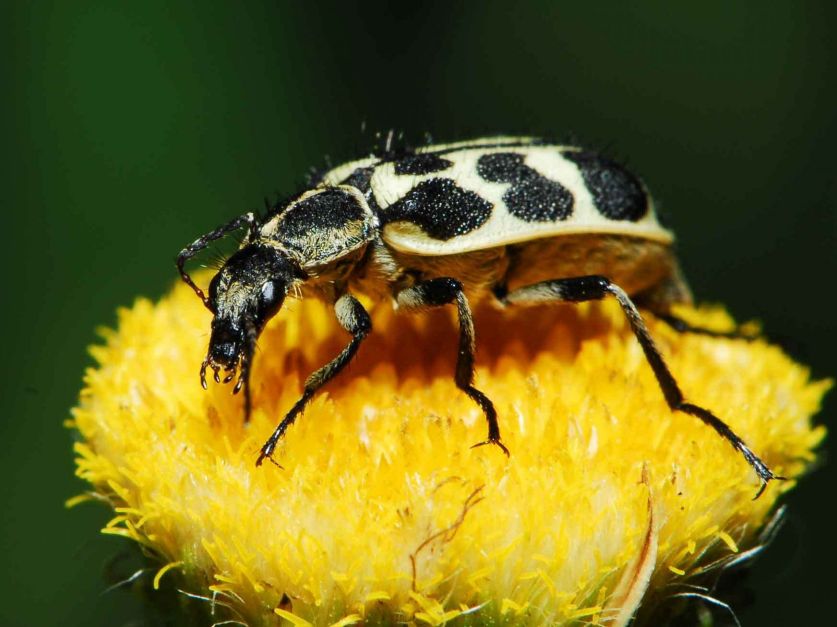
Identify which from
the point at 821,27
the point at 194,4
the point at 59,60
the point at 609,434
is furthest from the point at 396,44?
the point at 609,434

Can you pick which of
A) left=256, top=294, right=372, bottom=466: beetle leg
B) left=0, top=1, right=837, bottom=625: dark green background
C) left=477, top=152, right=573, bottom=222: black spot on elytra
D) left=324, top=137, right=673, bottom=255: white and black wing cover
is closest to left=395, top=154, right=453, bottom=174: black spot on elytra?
left=324, top=137, right=673, bottom=255: white and black wing cover

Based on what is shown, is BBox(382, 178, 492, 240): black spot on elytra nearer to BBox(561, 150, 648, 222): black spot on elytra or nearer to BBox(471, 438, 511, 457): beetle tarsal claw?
BBox(561, 150, 648, 222): black spot on elytra

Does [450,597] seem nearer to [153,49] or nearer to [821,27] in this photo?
[153,49]

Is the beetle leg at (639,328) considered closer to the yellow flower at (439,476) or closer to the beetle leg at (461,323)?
the yellow flower at (439,476)

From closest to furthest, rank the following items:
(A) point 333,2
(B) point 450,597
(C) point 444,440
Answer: (B) point 450,597 → (C) point 444,440 → (A) point 333,2

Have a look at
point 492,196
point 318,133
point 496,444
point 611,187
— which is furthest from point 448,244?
point 318,133

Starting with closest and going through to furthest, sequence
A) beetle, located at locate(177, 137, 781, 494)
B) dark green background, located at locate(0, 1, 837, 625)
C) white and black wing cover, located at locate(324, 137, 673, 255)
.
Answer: beetle, located at locate(177, 137, 781, 494), white and black wing cover, located at locate(324, 137, 673, 255), dark green background, located at locate(0, 1, 837, 625)

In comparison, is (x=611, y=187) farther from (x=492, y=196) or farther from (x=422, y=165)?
(x=422, y=165)
